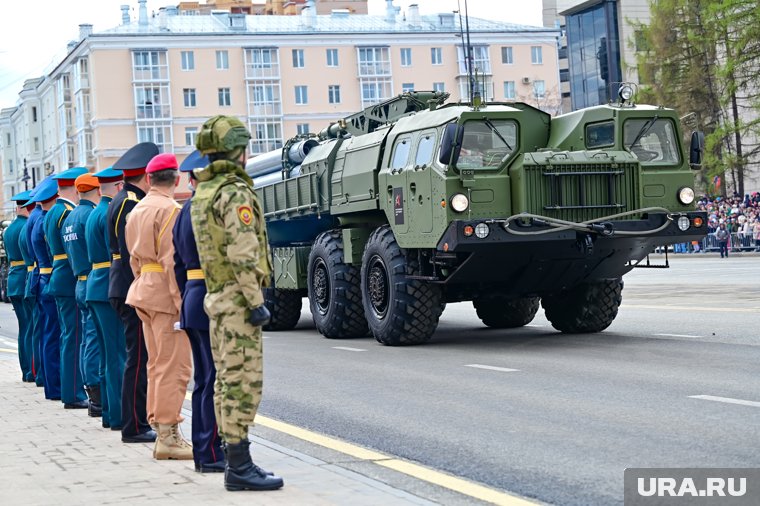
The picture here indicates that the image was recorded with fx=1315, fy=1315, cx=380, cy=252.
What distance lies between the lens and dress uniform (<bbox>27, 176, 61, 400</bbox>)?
12.3m

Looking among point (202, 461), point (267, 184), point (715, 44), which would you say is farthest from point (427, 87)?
point (202, 461)

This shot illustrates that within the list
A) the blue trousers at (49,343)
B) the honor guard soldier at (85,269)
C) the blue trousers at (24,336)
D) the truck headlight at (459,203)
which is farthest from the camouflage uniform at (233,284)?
the blue trousers at (24,336)

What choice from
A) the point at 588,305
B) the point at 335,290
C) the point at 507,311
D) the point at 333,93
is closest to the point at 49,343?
the point at 335,290

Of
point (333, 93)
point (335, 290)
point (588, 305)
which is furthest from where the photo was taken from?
point (333, 93)

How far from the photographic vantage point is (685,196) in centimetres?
1552

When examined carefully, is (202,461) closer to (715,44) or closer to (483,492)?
(483,492)

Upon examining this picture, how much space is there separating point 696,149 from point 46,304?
7.83 meters

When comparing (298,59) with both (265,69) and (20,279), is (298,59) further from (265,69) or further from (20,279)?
(20,279)

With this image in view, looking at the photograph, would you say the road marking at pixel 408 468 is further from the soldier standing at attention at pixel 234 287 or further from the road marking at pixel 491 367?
the road marking at pixel 491 367

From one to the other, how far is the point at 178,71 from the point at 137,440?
89.3 meters

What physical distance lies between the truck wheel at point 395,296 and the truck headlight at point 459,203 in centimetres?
126

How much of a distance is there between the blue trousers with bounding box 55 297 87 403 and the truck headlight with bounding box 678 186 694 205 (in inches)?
292

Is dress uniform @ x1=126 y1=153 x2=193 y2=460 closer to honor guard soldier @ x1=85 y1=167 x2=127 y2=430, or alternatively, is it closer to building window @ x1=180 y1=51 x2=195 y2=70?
honor guard soldier @ x1=85 y1=167 x2=127 y2=430

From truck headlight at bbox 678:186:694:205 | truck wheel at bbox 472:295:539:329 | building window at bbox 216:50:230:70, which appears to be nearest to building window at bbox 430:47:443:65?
building window at bbox 216:50:230:70
